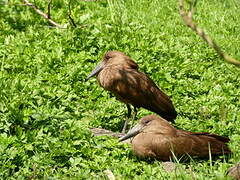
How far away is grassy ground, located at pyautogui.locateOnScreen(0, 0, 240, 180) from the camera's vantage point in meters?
5.24

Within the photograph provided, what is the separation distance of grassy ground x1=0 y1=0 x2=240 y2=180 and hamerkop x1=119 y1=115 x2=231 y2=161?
118mm

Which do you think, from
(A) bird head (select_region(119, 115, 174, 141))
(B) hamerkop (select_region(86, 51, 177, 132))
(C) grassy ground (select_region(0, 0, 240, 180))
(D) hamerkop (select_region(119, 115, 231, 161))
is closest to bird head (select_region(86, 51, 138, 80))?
(B) hamerkop (select_region(86, 51, 177, 132))

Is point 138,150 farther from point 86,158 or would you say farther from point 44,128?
point 44,128

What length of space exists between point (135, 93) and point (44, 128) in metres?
1.31

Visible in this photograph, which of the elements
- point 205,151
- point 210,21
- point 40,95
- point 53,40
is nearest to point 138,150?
point 205,151

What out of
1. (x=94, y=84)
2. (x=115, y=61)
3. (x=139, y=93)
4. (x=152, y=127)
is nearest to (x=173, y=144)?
(x=152, y=127)

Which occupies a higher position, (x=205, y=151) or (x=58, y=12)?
(x=58, y=12)

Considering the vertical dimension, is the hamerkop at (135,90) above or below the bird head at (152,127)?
above

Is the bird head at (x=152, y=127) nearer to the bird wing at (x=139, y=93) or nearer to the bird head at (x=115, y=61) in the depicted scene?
the bird wing at (x=139, y=93)

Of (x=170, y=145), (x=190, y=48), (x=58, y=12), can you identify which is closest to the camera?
(x=170, y=145)

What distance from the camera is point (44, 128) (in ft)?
18.4

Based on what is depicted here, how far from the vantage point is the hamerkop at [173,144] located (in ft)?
17.9

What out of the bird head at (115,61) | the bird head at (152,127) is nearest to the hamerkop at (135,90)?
the bird head at (115,61)

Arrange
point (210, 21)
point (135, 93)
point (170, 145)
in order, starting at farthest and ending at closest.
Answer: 1. point (210, 21)
2. point (135, 93)
3. point (170, 145)
